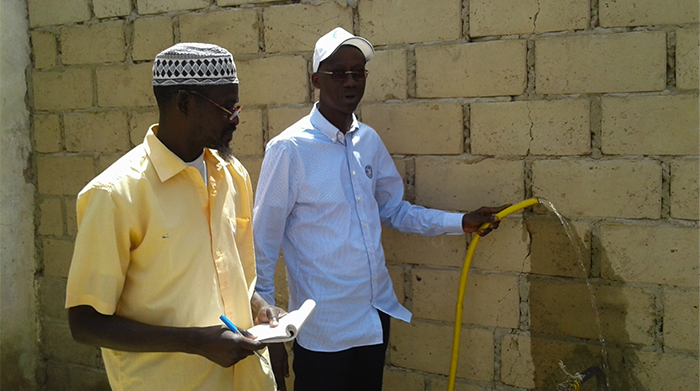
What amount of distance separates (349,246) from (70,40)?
106 inches

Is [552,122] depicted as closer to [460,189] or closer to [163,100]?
[460,189]

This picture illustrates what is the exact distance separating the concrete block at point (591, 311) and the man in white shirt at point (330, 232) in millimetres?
735

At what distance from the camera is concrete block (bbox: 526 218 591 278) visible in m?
2.96

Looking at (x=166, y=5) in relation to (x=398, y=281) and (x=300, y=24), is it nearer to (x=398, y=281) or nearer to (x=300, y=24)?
(x=300, y=24)

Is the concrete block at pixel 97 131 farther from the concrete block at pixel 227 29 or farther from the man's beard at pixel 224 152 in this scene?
the man's beard at pixel 224 152

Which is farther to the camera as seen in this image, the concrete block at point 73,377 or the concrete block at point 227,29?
the concrete block at point 73,377

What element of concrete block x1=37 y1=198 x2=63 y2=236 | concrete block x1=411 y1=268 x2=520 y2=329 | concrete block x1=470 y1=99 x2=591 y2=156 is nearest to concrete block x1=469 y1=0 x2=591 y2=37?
concrete block x1=470 y1=99 x2=591 y2=156

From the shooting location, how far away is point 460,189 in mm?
3197

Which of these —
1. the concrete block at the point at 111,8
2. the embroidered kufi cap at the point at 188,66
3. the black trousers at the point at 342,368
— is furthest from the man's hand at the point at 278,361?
the concrete block at the point at 111,8

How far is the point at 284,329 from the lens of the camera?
72.9 inches

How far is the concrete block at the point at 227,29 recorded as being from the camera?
12.1ft

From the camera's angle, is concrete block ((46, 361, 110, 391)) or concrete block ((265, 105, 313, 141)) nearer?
concrete block ((265, 105, 313, 141))

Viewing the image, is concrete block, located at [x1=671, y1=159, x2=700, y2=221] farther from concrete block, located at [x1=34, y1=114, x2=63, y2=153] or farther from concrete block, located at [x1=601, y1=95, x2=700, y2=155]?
concrete block, located at [x1=34, y1=114, x2=63, y2=153]

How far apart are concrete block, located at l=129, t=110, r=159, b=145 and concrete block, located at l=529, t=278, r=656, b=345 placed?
96.6 inches
